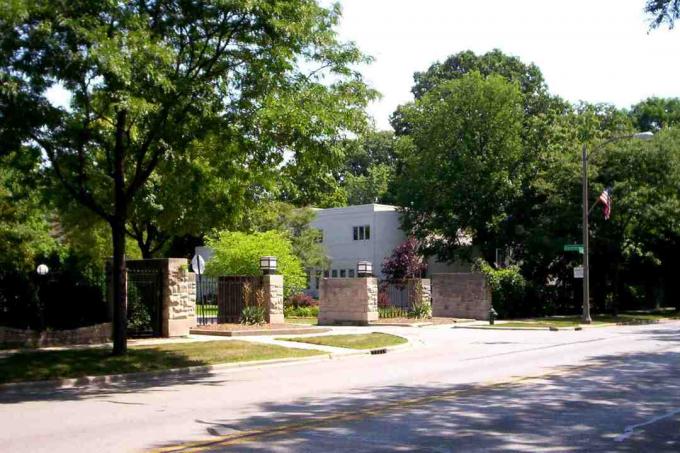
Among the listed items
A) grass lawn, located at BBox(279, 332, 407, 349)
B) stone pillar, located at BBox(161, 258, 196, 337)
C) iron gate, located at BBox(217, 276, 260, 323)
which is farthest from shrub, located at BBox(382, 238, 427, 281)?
stone pillar, located at BBox(161, 258, 196, 337)

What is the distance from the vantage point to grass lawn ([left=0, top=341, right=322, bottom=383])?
1570 cm

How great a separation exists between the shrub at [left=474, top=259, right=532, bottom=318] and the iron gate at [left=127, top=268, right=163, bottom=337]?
20251 millimetres

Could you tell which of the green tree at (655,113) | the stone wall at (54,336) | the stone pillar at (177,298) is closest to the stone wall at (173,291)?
the stone pillar at (177,298)

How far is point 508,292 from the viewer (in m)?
39.9

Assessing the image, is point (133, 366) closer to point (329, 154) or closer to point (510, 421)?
point (329, 154)

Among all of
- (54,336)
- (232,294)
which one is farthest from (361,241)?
(54,336)

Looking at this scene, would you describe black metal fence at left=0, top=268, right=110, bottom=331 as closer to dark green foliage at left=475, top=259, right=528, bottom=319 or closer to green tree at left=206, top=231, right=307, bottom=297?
green tree at left=206, top=231, right=307, bottom=297

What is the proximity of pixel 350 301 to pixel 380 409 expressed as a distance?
71.8ft

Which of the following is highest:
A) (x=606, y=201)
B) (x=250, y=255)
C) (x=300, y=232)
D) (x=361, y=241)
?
(x=606, y=201)

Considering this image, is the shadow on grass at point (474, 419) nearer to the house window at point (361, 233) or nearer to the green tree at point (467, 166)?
the green tree at point (467, 166)

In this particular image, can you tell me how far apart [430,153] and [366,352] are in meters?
29.8

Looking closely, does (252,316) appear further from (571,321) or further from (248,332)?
(571,321)

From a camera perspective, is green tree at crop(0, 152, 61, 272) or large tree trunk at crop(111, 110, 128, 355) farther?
green tree at crop(0, 152, 61, 272)

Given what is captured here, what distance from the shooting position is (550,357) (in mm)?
19375
